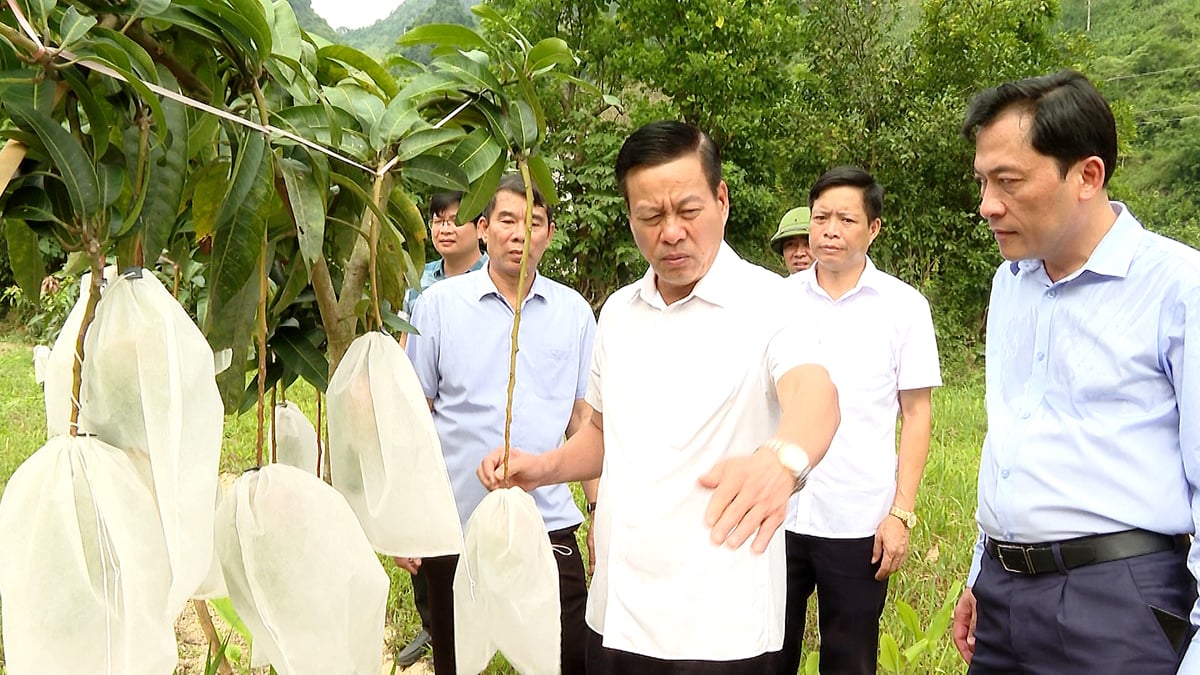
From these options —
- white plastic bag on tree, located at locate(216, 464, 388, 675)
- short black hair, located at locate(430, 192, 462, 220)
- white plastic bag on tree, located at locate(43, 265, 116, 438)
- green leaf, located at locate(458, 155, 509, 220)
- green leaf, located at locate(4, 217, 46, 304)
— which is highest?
short black hair, located at locate(430, 192, 462, 220)

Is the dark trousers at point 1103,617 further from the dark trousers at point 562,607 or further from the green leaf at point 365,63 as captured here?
the green leaf at point 365,63

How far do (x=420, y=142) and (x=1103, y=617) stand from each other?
133 cm

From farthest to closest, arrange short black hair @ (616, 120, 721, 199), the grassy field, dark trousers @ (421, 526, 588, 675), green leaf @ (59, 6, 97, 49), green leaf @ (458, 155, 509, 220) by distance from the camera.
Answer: the grassy field → dark trousers @ (421, 526, 588, 675) → short black hair @ (616, 120, 721, 199) → green leaf @ (458, 155, 509, 220) → green leaf @ (59, 6, 97, 49)

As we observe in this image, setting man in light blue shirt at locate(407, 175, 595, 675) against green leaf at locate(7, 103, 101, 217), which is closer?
green leaf at locate(7, 103, 101, 217)

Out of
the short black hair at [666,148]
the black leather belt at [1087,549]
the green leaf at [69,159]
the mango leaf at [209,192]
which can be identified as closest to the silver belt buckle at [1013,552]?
the black leather belt at [1087,549]

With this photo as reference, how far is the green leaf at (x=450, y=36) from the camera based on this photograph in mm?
1085

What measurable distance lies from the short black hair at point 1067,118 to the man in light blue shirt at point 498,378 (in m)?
1.18

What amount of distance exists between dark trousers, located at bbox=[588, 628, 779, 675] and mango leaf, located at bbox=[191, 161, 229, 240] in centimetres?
106

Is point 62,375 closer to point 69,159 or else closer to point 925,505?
point 69,159

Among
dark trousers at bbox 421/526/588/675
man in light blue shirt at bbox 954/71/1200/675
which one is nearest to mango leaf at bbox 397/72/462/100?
man in light blue shirt at bbox 954/71/1200/675

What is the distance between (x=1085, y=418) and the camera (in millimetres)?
1524

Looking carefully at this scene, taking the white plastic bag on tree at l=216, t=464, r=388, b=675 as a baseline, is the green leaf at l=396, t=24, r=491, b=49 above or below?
above

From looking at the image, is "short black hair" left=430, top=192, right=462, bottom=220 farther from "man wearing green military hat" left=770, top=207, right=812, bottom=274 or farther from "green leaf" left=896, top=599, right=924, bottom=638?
"green leaf" left=896, top=599, right=924, bottom=638

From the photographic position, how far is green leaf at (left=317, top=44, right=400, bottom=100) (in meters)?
1.20
